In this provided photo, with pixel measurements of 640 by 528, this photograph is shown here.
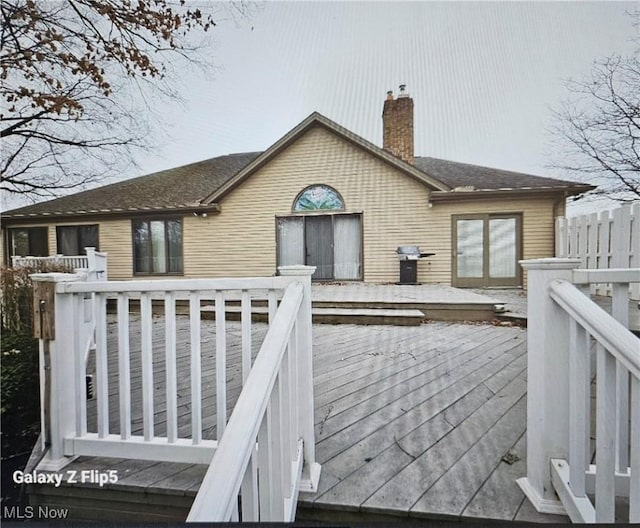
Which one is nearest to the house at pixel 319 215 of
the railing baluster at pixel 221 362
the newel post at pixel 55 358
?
the newel post at pixel 55 358

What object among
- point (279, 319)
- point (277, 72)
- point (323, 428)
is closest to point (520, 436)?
point (323, 428)

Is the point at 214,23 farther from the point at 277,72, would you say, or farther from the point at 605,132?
the point at 605,132

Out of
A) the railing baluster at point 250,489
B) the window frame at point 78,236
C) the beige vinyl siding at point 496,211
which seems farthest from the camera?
the beige vinyl siding at point 496,211

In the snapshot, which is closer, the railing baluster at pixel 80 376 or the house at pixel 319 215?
the railing baluster at pixel 80 376

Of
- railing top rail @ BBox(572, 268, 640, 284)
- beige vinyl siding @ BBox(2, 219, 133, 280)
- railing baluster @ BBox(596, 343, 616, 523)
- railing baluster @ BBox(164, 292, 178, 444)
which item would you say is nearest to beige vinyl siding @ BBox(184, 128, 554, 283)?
beige vinyl siding @ BBox(2, 219, 133, 280)

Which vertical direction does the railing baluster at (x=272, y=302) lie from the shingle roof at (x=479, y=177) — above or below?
below

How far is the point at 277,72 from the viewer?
62.1 inches

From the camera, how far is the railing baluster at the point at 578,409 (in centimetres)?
81

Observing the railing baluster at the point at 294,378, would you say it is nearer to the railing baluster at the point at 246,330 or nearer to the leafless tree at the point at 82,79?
the railing baluster at the point at 246,330

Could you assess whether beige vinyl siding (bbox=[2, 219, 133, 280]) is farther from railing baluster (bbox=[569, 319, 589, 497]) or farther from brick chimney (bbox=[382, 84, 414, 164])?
railing baluster (bbox=[569, 319, 589, 497])

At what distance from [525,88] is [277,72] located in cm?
125

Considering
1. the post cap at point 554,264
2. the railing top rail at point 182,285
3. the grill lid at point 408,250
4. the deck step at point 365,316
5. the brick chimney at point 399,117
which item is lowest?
the deck step at point 365,316

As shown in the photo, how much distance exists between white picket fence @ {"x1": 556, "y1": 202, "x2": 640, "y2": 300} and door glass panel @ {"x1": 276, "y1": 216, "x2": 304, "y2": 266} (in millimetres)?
1732

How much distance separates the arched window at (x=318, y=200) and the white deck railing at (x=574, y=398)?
1.66 meters
